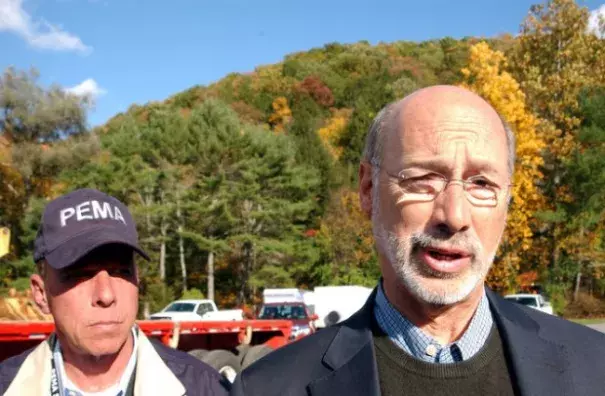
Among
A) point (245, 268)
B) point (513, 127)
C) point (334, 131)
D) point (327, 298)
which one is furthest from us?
point (334, 131)

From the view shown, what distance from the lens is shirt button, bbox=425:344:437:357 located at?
2002mm

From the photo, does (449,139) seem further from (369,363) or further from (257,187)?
(257,187)

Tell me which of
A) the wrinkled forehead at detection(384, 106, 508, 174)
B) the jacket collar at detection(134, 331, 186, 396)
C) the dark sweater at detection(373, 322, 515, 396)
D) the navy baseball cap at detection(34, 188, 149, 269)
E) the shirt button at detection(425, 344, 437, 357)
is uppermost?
the wrinkled forehead at detection(384, 106, 508, 174)

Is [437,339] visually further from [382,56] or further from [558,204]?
[382,56]

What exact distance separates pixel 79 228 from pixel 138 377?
1.91 ft

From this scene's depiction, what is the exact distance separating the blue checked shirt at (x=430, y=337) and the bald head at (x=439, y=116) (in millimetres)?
461

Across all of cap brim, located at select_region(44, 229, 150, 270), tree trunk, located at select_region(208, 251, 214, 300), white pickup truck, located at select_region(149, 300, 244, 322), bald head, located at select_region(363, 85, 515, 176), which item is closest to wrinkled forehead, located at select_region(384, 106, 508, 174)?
bald head, located at select_region(363, 85, 515, 176)

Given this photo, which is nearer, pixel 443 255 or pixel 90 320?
pixel 443 255

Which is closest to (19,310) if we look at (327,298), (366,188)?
(366,188)

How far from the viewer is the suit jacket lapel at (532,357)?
1964 millimetres

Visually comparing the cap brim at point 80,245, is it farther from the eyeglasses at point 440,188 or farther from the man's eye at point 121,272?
the eyeglasses at point 440,188

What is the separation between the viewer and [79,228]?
2521 millimetres

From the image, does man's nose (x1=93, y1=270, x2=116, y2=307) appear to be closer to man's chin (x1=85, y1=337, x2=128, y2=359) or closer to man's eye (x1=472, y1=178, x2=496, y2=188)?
man's chin (x1=85, y1=337, x2=128, y2=359)

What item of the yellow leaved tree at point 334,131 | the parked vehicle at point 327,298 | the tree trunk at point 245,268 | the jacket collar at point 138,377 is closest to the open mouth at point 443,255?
the jacket collar at point 138,377
